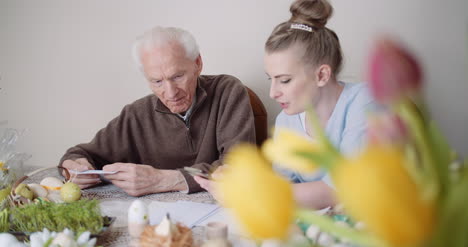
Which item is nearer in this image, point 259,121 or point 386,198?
point 386,198

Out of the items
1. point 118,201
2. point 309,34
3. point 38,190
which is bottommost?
point 118,201

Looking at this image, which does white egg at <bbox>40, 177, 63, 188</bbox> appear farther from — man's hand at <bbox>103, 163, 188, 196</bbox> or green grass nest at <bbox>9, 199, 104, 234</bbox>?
green grass nest at <bbox>9, 199, 104, 234</bbox>

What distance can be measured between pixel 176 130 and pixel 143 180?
0.57 m

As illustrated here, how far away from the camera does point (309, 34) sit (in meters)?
1.52

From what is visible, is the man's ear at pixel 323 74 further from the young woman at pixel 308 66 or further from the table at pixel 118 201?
the table at pixel 118 201

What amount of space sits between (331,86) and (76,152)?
3.89 ft

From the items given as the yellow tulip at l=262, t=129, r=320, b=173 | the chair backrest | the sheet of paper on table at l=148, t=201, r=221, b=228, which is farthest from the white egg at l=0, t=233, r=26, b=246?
the chair backrest

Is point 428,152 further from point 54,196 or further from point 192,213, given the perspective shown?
point 54,196

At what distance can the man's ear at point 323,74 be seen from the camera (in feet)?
5.04

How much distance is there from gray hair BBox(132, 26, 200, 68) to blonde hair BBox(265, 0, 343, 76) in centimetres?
60

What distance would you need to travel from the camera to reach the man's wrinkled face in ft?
6.42

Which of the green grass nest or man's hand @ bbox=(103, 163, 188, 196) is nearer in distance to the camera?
the green grass nest

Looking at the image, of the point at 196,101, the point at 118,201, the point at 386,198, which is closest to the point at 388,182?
the point at 386,198

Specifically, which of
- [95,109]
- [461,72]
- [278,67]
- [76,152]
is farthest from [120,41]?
[461,72]
